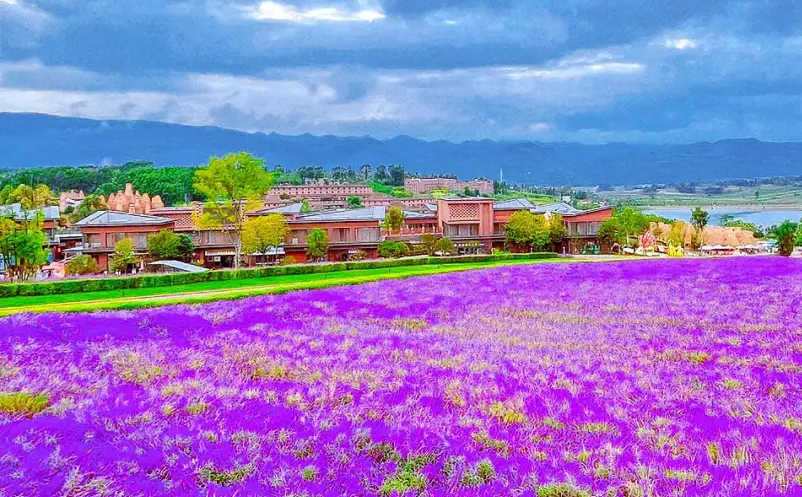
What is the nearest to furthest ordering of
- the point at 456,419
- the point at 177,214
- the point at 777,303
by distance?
the point at 456,419
the point at 777,303
the point at 177,214

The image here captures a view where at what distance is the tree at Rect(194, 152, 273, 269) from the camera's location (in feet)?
186

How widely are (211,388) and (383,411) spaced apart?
7.60ft

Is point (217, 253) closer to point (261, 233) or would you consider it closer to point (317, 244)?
point (317, 244)

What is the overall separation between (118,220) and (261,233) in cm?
1895

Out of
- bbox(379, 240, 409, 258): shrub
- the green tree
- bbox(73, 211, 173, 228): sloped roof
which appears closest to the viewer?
the green tree

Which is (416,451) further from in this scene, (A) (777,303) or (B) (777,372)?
(A) (777,303)

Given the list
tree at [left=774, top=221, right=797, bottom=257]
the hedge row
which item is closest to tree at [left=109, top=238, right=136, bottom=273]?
the hedge row

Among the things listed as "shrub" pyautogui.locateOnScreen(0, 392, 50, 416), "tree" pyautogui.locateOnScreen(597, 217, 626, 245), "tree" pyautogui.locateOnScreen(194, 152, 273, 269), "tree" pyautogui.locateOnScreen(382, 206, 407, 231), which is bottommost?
"shrub" pyautogui.locateOnScreen(0, 392, 50, 416)

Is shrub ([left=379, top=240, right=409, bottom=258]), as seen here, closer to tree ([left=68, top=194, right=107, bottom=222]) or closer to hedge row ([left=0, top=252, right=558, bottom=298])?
hedge row ([left=0, top=252, right=558, bottom=298])

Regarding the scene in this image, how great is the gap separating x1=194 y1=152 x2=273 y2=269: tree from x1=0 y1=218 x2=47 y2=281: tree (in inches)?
508

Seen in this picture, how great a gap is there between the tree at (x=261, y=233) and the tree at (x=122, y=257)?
34.7 feet

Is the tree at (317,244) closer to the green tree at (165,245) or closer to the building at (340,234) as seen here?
the building at (340,234)

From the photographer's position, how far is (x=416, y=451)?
22.0 feet

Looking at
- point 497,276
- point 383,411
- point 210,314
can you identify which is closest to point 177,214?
point 497,276
